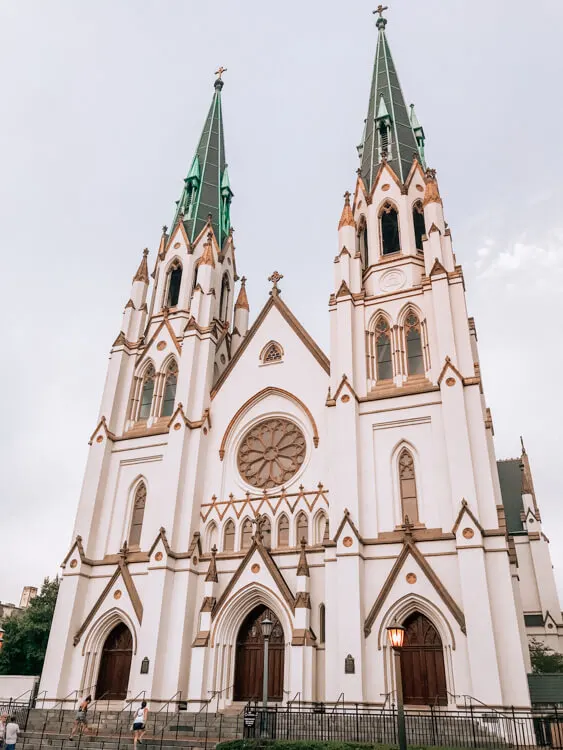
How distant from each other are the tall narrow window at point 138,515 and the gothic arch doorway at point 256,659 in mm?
5814

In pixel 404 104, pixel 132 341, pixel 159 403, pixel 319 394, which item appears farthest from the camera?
pixel 404 104

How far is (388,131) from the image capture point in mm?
32719

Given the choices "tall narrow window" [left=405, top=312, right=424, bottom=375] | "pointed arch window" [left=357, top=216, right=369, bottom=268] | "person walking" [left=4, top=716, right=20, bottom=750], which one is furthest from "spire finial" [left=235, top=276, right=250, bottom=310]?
"person walking" [left=4, top=716, right=20, bottom=750]

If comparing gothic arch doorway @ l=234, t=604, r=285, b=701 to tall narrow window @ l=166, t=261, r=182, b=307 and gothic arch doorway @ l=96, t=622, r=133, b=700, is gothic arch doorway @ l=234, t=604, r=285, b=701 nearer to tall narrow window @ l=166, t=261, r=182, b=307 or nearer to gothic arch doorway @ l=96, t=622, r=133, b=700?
gothic arch doorway @ l=96, t=622, r=133, b=700

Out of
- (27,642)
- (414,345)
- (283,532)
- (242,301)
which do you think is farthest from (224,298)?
(27,642)

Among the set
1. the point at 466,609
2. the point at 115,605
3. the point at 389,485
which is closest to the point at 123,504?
the point at 115,605

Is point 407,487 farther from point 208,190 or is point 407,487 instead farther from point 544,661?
point 208,190

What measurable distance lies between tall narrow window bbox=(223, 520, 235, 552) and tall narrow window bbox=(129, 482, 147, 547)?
375 centimetres

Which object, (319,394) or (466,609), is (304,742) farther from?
(319,394)

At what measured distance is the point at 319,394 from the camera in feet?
84.2

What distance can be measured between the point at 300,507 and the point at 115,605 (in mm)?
7943

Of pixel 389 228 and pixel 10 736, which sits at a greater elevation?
pixel 389 228

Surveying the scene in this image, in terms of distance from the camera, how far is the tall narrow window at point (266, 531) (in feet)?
76.8

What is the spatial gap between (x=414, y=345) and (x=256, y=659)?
13.1 metres
